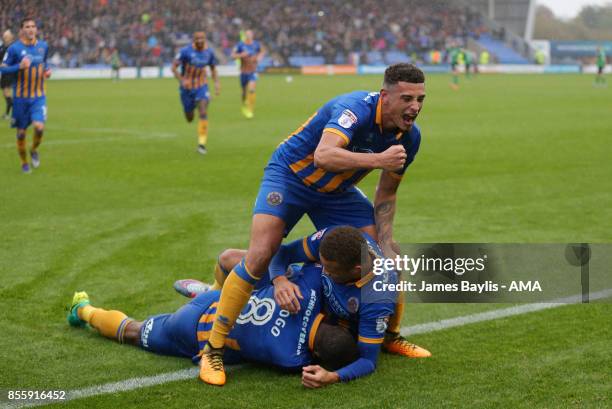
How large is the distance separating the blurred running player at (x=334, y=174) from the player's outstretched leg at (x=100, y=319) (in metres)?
0.87

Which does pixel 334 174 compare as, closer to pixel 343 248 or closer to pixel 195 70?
pixel 343 248

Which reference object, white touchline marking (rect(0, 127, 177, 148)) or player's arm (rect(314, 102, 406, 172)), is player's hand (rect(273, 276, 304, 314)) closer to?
player's arm (rect(314, 102, 406, 172))

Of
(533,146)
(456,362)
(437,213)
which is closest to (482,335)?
(456,362)

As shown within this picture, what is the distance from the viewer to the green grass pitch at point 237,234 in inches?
200

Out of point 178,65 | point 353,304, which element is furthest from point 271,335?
point 178,65

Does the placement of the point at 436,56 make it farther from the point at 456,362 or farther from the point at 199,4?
the point at 456,362

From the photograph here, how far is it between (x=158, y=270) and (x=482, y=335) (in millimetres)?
3138

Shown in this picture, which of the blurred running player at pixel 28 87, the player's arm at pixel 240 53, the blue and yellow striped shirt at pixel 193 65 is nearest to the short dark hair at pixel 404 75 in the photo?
the blurred running player at pixel 28 87

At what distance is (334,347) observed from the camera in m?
5.15

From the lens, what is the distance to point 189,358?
5676 mm

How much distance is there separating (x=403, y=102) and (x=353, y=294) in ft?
3.67

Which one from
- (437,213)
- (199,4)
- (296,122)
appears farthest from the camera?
(199,4)

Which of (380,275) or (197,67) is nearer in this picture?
(380,275)

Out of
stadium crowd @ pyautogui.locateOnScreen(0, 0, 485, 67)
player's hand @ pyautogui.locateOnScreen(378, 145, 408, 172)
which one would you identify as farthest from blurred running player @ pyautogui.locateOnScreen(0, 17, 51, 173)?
stadium crowd @ pyautogui.locateOnScreen(0, 0, 485, 67)
